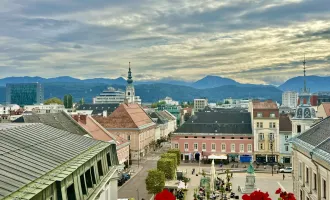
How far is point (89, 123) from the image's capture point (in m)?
69.6

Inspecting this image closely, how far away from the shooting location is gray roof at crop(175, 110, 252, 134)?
89875 millimetres

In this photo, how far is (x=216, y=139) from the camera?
3516 inches

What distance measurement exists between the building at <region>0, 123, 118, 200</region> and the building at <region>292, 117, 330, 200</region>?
16206mm

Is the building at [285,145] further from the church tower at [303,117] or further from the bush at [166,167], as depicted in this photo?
the bush at [166,167]

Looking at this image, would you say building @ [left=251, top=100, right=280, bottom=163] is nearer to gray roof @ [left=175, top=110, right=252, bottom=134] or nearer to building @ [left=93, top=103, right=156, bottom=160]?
gray roof @ [left=175, top=110, right=252, bottom=134]

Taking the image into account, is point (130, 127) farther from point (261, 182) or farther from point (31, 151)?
point (31, 151)

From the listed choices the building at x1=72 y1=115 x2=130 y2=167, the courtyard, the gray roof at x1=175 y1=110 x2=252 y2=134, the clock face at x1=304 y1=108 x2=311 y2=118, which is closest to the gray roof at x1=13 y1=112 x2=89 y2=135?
the building at x1=72 y1=115 x2=130 y2=167

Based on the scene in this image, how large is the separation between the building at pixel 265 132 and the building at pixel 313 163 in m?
43.1

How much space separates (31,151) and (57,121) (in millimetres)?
31038

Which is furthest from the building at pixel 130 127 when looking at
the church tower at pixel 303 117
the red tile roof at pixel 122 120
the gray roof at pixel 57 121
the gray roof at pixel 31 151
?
the gray roof at pixel 31 151

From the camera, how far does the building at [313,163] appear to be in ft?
99.3

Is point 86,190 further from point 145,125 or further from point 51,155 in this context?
point 145,125

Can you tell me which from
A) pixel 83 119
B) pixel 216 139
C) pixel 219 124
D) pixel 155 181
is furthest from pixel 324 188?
pixel 219 124

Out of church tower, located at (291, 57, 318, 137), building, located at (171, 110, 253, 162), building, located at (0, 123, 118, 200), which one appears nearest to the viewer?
building, located at (0, 123, 118, 200)
